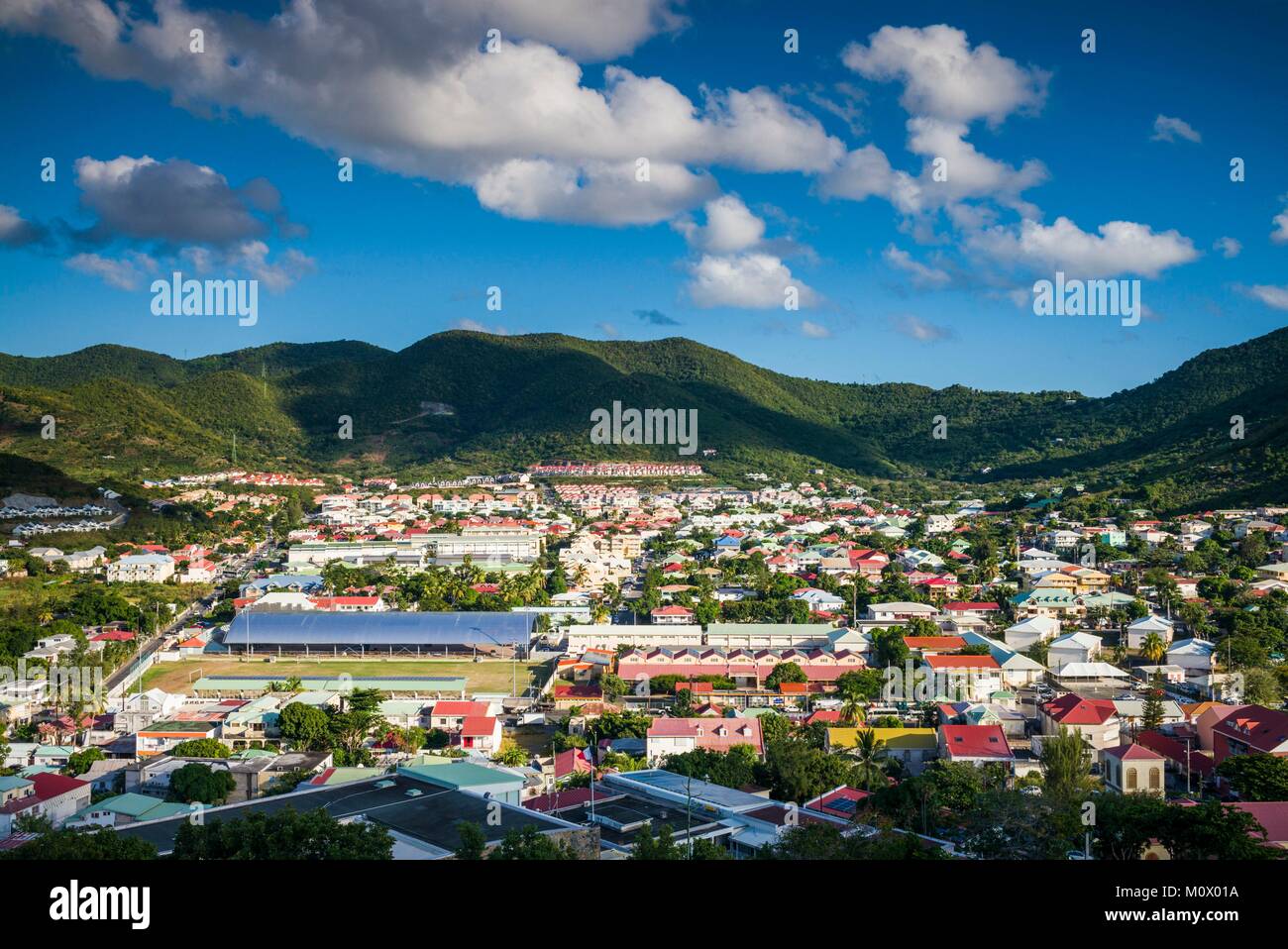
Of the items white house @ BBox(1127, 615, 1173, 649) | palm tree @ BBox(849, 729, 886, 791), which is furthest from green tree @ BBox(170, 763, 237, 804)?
white house @ BBox(1127, 615, 1173, 649)

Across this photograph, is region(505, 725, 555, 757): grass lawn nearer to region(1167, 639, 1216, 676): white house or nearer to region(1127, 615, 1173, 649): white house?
region(1167, 639, 1216, 676): white house

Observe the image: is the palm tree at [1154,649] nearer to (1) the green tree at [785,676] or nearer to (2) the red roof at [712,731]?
(1) the green tree at [785,676]

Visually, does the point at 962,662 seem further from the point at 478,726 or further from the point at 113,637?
the point at 113,637

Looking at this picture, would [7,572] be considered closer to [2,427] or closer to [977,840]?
[2,427]

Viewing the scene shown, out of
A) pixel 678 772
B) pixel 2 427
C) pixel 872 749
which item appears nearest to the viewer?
pixel 678 772

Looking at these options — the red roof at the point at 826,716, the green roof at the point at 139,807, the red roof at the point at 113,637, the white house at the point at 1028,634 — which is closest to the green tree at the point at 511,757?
the green roof at the point at 139,807
